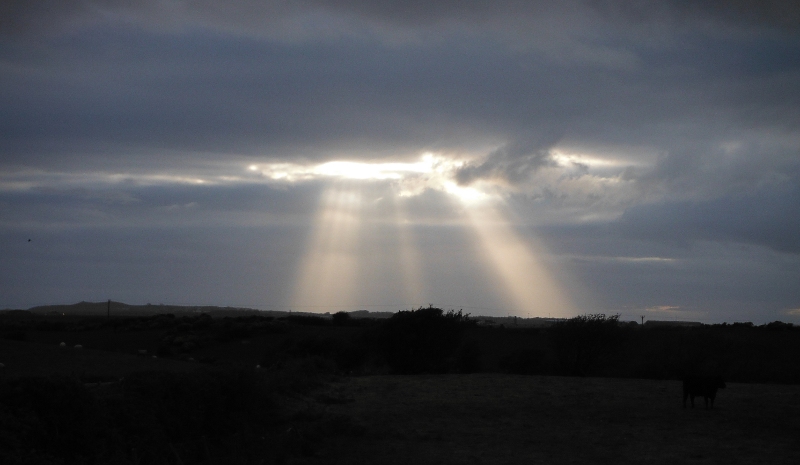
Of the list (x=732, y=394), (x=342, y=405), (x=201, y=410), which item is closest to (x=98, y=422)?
(x=201, y=410)

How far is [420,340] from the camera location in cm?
3216

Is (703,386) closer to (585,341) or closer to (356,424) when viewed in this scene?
(356,424)

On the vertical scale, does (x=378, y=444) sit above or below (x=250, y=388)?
below

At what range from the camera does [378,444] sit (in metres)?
15.7

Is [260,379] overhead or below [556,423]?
overhead

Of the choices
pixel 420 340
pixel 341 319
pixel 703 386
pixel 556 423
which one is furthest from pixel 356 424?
pixel 341 319

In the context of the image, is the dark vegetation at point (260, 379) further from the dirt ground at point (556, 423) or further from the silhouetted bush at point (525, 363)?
the dirt ground at point (556, 423)

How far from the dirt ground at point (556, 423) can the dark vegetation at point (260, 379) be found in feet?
4.31

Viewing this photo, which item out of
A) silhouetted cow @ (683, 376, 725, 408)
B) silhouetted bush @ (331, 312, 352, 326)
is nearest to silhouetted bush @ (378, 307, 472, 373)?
silhouetted cow @ (683, 376, 725, 408)

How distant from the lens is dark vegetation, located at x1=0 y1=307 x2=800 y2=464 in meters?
11.3

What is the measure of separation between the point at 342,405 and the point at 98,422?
32.5 ft

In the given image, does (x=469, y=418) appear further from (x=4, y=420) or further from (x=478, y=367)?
(x=478, y=367)

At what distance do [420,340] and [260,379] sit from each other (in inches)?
590

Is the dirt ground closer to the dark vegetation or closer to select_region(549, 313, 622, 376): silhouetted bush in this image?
the dark vegetation
